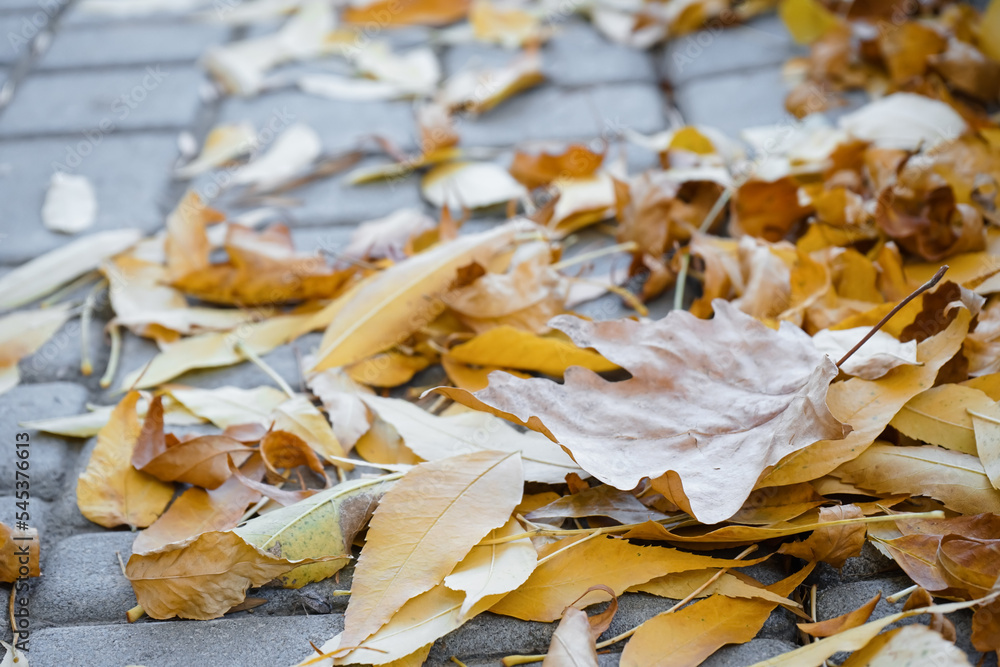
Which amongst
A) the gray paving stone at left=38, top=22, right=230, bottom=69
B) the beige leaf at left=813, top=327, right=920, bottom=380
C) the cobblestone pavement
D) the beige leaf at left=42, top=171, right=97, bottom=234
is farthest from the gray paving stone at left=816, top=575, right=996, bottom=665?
the gray paving stone at left=38, top=22, right=230, bottom=69

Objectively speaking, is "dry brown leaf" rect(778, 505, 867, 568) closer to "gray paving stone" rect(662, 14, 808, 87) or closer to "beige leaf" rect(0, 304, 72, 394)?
"beige leaf" rect(0, 304, 72, 394)

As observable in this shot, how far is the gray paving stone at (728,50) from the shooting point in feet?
5.78

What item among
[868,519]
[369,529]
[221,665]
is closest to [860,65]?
[868,519]

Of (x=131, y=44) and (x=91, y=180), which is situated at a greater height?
(x=131, y=44)

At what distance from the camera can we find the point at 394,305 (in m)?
1.07

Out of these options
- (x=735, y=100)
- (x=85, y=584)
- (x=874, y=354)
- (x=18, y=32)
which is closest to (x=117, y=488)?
(x=85, y=584)

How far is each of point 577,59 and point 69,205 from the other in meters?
1.17

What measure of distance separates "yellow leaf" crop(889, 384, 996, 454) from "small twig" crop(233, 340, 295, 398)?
755mm

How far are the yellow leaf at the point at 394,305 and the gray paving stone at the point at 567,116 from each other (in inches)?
22.4

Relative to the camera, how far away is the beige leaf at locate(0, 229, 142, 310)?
124cm

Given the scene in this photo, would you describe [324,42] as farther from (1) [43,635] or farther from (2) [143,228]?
(1) [43,635]

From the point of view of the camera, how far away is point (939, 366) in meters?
0.83

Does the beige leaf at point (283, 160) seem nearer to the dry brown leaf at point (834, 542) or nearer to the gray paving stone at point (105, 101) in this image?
the gray paving stone at point (105, 101)

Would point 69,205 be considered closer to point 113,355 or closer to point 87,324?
point 87,324
